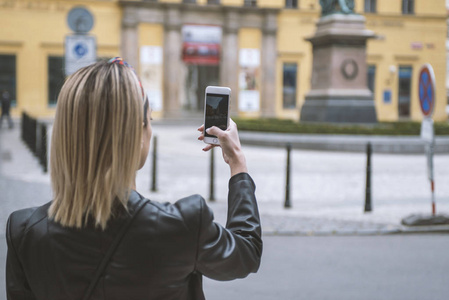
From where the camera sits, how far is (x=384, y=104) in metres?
44.4

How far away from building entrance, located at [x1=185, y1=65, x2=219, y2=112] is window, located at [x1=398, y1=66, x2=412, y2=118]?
12.5m

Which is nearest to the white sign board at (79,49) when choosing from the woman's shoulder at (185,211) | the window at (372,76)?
the woman's shoulder at (185,211)

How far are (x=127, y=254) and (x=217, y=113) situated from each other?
0.66 m

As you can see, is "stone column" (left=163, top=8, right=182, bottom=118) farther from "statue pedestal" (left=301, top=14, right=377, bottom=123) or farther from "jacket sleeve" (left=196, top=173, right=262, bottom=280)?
"jacket sleeve" (left=196, top=173, right=262, bottom=280)

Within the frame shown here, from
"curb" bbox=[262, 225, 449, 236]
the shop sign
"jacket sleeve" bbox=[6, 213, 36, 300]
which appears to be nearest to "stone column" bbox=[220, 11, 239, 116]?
the shop sign

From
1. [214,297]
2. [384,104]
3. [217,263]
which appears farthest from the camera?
[384,104]

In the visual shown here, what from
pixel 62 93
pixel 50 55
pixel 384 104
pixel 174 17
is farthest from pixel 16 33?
pixel 62 93

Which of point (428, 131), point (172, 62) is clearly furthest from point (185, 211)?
point (172, 62)

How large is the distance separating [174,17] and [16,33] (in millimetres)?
8953

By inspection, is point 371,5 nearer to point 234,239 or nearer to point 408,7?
point 408,7

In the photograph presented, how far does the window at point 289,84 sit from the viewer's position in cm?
4262

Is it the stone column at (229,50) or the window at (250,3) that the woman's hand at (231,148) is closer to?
the stone column at (229,50)

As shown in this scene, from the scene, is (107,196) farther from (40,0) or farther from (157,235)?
(40,0)

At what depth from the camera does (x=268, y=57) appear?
41.8 metres
